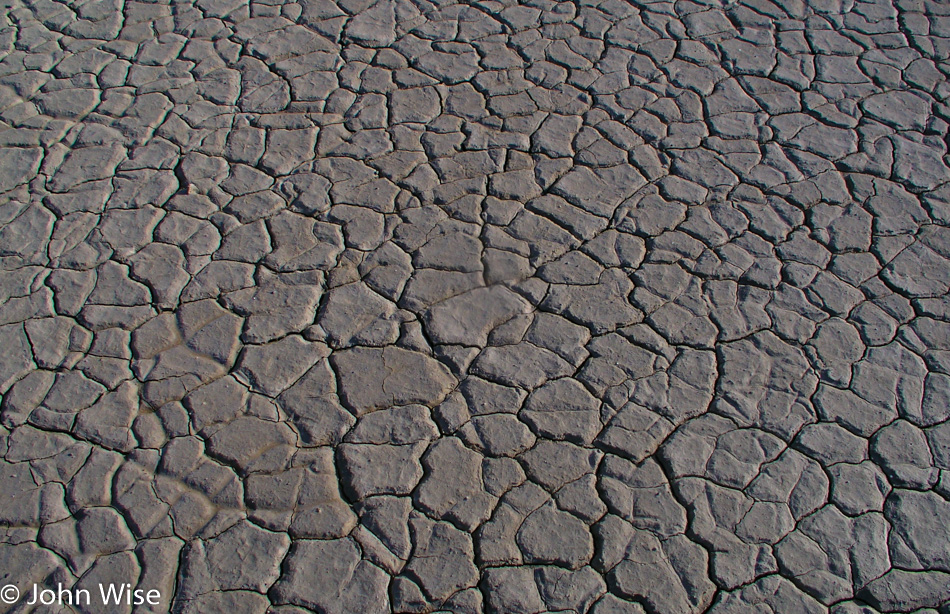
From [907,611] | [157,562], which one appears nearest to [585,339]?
[907,611]

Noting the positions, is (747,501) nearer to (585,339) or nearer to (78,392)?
(585,339)

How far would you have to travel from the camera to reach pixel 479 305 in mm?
3643

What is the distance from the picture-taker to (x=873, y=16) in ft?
17.3

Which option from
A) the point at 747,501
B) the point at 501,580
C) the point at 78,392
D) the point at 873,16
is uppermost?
the point at 873,16

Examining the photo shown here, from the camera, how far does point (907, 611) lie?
2646 millimetres

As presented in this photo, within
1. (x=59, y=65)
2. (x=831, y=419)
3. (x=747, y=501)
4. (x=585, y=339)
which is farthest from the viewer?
(x=59, y=65)

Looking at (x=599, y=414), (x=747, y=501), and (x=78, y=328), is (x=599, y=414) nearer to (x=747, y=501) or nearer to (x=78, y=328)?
(x=747, y=501)

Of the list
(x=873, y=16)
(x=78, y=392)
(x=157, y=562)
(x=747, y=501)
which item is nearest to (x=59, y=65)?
(x=78, y=392)

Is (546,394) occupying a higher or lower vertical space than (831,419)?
lower

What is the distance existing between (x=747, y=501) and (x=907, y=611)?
59 centimetres

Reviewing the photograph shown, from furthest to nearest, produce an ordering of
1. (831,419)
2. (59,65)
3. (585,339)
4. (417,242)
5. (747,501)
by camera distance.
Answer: (59,65)
(417,242)
(585,339)
(831,419)
(747,501)

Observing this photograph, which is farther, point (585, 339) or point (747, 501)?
point (585, 339)

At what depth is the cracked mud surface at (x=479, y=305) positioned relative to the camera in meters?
2.82

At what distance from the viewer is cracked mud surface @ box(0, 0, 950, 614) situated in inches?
111
